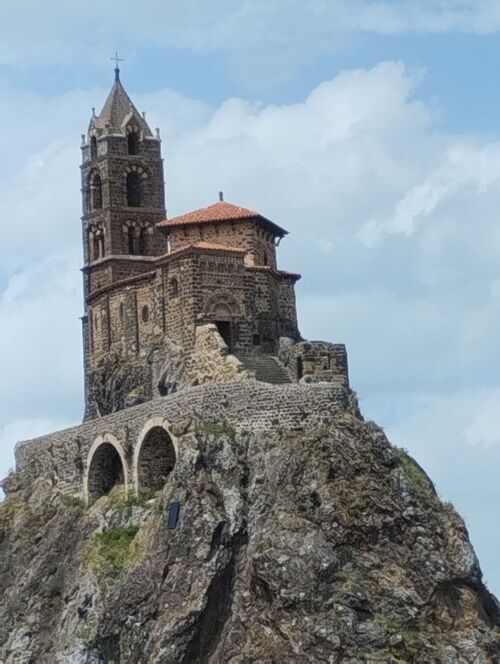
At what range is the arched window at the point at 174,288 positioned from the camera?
85750 millimetres

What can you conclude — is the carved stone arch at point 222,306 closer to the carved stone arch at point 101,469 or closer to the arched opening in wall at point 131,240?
the carved stone arch at point 101,469

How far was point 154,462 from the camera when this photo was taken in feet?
261

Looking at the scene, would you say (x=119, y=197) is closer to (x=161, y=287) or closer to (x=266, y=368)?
(x=161, y=287)

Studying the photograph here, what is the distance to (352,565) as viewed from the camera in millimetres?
70375

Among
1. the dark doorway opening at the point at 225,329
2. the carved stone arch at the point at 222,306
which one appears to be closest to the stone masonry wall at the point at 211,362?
the carved stone arch at the point at 222,306

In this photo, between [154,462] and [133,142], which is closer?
[154,462]

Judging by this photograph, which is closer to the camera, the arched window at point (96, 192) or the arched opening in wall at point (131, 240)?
the arched opening in wall at point (131, 240)

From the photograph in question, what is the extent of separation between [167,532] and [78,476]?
37.5 ft

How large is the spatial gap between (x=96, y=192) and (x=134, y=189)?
77.5 inches

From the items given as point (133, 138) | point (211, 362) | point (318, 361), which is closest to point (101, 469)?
point (211, 362)

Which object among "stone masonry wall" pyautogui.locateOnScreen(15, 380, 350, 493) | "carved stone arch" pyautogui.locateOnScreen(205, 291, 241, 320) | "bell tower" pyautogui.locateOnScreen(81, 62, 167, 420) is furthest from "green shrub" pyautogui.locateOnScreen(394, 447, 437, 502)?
"bell tower" pyautogui.locateOnScreen(81, 62, 167, 420)

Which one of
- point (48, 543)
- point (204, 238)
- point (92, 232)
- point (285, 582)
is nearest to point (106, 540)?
point (48, 543)

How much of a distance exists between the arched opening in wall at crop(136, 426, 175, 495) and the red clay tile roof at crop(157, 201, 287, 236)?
1348 centimetres

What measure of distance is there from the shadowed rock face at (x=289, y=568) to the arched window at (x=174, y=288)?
1144 centimetres
